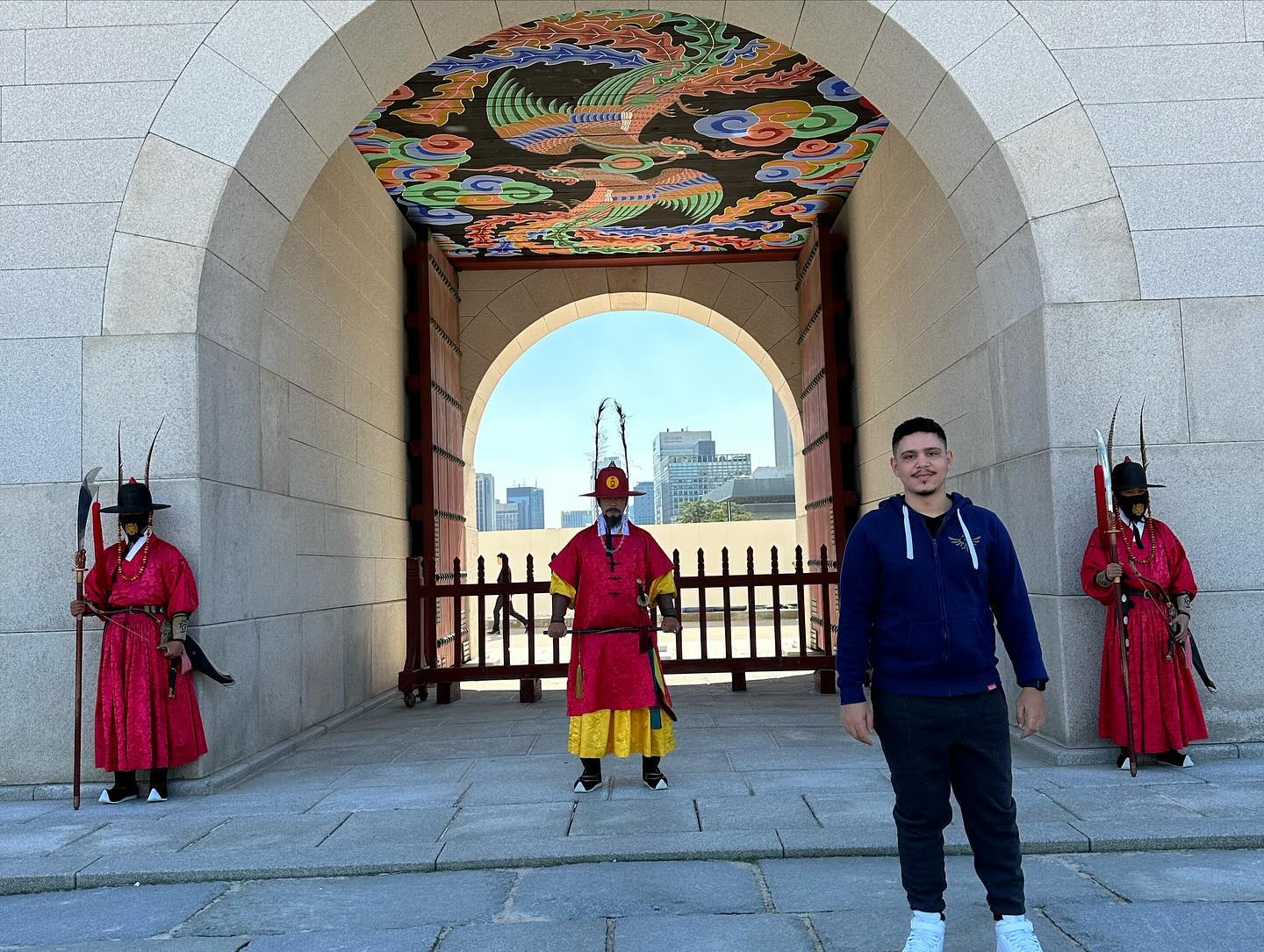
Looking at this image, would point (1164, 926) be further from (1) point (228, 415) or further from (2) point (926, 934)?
(1) point (228, 415)

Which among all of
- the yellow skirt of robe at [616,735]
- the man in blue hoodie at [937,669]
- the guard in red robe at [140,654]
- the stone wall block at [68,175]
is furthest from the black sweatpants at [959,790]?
the stone wall block at [68,175]

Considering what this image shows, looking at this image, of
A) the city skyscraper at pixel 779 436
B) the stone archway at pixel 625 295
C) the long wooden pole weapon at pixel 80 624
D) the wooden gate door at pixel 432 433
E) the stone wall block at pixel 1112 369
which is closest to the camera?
the long wooden pole weapon at pixel 80 624

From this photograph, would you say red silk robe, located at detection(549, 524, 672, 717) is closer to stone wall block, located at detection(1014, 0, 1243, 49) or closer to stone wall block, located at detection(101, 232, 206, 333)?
stone wall block, located at detection(101, 232, 206, 333)

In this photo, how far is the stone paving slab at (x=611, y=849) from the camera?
3.79 meters

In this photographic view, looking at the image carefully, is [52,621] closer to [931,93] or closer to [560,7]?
[560,7]

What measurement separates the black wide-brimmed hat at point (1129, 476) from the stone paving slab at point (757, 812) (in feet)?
6.69

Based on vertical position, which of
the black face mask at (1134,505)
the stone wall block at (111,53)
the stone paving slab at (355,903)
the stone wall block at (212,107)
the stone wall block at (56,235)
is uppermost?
the stone wall block at (111,53)

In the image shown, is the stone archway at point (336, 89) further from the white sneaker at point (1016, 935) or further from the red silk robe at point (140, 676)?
the white sneaker at point (1016, 935)

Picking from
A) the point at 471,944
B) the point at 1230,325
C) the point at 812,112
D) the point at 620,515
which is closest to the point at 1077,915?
the point at 471,944

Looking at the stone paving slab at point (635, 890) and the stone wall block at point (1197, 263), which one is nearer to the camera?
the stone paving slab at point (635, 890)

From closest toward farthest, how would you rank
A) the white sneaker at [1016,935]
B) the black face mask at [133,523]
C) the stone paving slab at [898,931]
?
the white sneaker at [1016,935] → the stone paving slab at [898,931] → the black face mask at [133,523]

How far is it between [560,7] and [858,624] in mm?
4149

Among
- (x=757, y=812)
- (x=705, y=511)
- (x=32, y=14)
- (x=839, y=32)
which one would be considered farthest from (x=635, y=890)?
(x=705, y=511)

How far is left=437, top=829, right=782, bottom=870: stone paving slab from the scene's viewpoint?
3.79 m
